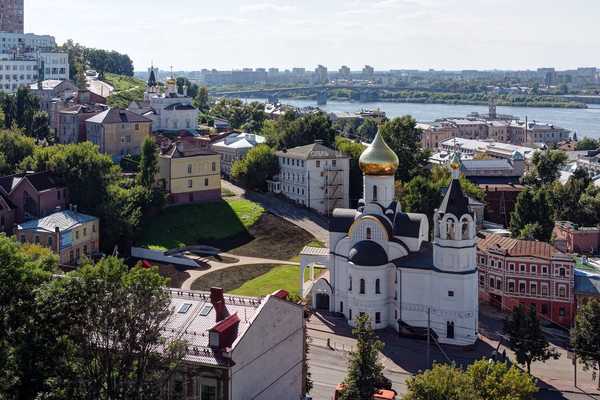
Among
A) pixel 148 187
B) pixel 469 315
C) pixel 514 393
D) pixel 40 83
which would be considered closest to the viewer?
pixel 514 393

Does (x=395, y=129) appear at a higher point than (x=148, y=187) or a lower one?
higher

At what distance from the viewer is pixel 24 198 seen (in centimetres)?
5094

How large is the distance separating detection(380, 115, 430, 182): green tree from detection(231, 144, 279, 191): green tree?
12.1 m

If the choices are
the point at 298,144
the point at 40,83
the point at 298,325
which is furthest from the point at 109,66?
the point at 298,325

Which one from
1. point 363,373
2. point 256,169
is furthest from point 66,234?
point 363,373

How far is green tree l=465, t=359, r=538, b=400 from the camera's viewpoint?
23375mm

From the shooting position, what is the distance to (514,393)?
2336 cm

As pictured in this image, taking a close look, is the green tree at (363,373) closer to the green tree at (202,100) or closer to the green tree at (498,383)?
the green tree at (498,383)

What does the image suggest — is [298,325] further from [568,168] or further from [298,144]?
[568,168]

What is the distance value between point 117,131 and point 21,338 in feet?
159

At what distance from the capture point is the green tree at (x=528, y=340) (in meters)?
33.9

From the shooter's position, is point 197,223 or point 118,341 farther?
point 197,223

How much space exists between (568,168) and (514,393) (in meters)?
77.2

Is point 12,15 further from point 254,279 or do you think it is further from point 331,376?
point 331,376
